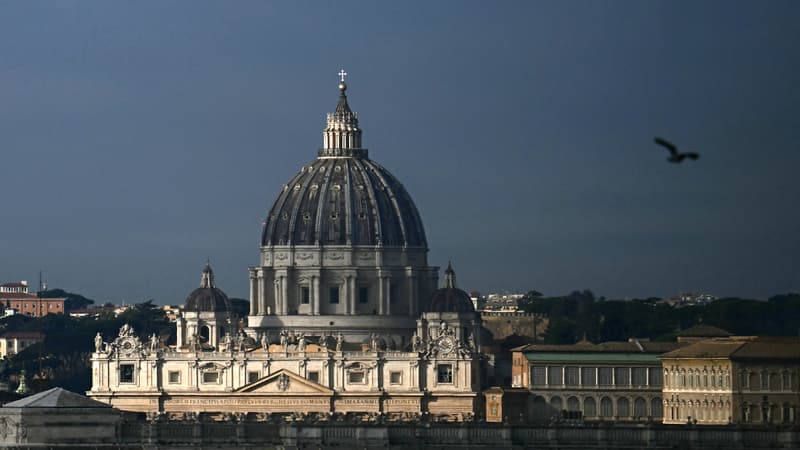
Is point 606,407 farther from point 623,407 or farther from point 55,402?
point 55,402

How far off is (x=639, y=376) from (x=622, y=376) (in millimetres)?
1594

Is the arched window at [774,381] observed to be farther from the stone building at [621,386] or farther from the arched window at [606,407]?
the arched window at [606,407]

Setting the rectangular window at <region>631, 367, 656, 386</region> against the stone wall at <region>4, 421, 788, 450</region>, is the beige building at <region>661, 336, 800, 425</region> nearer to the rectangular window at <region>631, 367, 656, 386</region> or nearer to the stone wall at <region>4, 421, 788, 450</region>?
the rectangular window at <region>631, 367, 656, 386</region>

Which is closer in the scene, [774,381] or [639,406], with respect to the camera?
[774,381]

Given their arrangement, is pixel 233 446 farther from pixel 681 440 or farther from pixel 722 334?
pixel 722 334

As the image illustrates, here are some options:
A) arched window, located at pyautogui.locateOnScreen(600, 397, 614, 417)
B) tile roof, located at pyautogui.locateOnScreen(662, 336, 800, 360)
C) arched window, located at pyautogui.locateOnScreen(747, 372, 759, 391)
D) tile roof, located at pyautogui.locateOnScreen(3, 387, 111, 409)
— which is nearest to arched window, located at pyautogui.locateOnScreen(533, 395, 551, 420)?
arched window, located at pyautogui.locateOnScreen(600, 397, 614, 417)

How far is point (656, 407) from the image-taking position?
638 ft

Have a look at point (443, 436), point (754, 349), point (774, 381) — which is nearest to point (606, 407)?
point (754, 349)

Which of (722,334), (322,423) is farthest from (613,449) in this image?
(722,334)

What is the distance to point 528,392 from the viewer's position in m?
199

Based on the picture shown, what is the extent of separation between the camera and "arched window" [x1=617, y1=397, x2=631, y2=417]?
7682 inches

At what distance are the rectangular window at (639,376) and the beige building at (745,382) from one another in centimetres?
2477

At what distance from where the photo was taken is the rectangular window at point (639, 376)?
196 meters

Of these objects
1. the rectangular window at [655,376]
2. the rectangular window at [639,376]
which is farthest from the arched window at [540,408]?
the rectangular window at [655,376]
